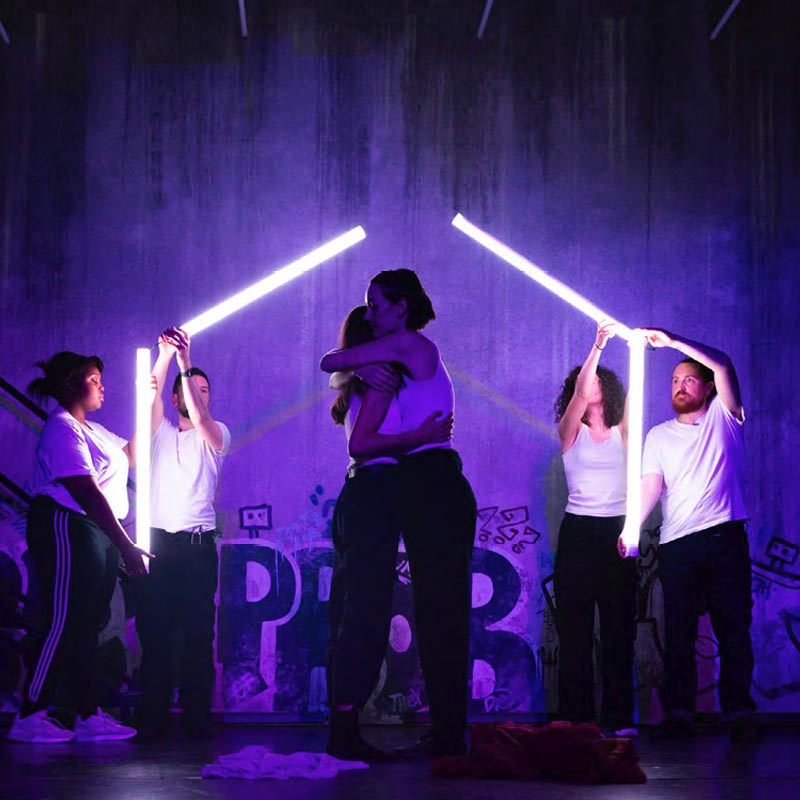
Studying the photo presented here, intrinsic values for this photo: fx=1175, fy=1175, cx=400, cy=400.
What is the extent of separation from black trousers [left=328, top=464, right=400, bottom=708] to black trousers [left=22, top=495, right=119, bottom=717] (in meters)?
1.38

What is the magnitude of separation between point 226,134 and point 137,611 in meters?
2.50

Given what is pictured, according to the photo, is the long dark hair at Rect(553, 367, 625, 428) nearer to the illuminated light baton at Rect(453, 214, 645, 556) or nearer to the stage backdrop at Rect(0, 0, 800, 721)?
the illuminated light baton at Rect(453, 214, 645, 556)

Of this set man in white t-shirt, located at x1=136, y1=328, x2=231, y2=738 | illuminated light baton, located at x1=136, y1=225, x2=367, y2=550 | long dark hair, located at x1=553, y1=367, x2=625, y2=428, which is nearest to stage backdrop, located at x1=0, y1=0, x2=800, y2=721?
long dark hair, located at x1=553, y1=367, x2=625, y2=428

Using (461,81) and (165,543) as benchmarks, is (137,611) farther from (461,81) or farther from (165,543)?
(461,81)

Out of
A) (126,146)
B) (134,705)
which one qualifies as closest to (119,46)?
(126,146)

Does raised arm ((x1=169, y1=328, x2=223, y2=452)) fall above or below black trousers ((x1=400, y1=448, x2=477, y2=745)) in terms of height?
above

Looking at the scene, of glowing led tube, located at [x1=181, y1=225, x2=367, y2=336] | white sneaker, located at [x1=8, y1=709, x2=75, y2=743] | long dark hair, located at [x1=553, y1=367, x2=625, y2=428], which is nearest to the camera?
white sneaker, located at [x1=8, y1=709, x2=75, y2=743]

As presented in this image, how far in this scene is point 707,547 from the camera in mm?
5125

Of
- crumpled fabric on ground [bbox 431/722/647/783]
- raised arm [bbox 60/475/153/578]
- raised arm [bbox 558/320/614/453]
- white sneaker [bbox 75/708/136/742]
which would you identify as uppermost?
raised arm [bbox 558/320/614/453]

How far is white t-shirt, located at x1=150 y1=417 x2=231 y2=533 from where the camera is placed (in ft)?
16.9

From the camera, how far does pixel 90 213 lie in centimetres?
599

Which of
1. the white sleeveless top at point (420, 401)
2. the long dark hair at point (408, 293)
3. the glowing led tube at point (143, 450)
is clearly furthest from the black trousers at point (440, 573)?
the glowing led tube at point (143, 450)

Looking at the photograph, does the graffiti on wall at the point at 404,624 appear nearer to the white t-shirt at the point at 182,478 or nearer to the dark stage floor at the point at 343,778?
Answer: the white t-shirt at the point at 182,478

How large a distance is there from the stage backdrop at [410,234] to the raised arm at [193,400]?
65cm
